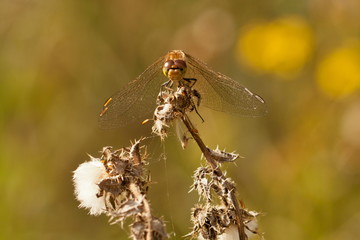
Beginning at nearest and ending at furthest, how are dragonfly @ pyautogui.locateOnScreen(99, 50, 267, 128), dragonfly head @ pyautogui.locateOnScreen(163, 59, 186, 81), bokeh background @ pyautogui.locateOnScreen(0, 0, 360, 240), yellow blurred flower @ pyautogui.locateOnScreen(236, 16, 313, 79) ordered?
dragonfly head @ pyautogui.locateOnScreen(163, 59, 186, 81) → dragonfly @ pyautogui.locateOnScreen(99, 50, 267, 128) → bokeh background @ pyautogui.locateOnScreen(0, 0, 360, 240) → yellow blurred flower @ pyautogui.locateOnScreen(236, 16, 313, 79)

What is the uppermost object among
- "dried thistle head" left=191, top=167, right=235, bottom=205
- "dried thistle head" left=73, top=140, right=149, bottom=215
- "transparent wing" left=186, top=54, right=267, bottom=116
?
"transparent wing" left=186, top=54, right=267, bottom=116

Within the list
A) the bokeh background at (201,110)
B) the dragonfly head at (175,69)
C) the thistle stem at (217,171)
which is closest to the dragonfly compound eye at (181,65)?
the dragonfly head at (175,69)

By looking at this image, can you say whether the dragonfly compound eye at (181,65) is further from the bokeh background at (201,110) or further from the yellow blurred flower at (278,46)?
the yellow blurred flower at (278,46)

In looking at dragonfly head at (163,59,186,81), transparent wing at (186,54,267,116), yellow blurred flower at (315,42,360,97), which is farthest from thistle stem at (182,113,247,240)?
yellow blurred flower at (315,42,360,97)

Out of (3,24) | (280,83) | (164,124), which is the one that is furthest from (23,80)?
(164,124)

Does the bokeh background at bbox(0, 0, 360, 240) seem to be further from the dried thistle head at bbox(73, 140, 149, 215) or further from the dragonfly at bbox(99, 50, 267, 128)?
the dried thistle head at bbox(73, 140, 149, 215)

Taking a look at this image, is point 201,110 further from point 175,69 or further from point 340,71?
point 175,69

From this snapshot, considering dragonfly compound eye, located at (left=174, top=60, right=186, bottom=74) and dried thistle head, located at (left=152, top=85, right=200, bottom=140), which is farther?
dragonfly compound eye, located at (left=174, top=60, right=186, bottom=74)

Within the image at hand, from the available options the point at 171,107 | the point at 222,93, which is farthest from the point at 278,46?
the point at 171,107
